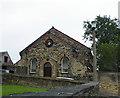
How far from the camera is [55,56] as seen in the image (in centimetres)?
2608

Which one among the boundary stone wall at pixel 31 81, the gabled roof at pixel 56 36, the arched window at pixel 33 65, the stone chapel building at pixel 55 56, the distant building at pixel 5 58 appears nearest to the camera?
the boundary stone wall at pixel 31 81

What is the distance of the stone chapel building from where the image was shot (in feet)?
81.9

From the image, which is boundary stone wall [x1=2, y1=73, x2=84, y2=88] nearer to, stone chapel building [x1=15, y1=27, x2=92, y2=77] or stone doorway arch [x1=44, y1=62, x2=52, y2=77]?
stone chapel building [x1=15, y1=27, x2=92, y2=77]

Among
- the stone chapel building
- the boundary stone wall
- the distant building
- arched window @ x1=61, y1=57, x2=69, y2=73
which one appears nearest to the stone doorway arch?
the stone chapel building

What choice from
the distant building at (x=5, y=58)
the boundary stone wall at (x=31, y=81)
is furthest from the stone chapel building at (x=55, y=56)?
the distant building at (x=5, y=58)

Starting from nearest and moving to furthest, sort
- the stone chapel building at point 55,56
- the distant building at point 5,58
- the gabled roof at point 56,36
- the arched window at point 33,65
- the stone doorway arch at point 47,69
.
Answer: the stone chapel building at point 55,56, the stone doorway arch at point 47,69, the gabled roof at point 56,36, the arched window at point 33,65, the distant building at point 5,58

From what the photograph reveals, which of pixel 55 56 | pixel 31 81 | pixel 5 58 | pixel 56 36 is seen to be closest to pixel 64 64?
pixel 55 56

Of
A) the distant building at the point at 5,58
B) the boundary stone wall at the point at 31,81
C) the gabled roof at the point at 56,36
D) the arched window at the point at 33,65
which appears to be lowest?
the boundary stone wall at the point at 31,81

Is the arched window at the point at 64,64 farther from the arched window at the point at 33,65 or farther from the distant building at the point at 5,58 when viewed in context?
the distant building at the point at 5,58

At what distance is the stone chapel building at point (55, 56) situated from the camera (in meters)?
25.0

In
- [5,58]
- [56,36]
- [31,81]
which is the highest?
[56,36]

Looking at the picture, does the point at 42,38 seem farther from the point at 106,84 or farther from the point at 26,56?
the point at 106,84

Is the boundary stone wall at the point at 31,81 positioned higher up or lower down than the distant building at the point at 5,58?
lower down

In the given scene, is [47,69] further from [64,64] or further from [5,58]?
[5,58]
